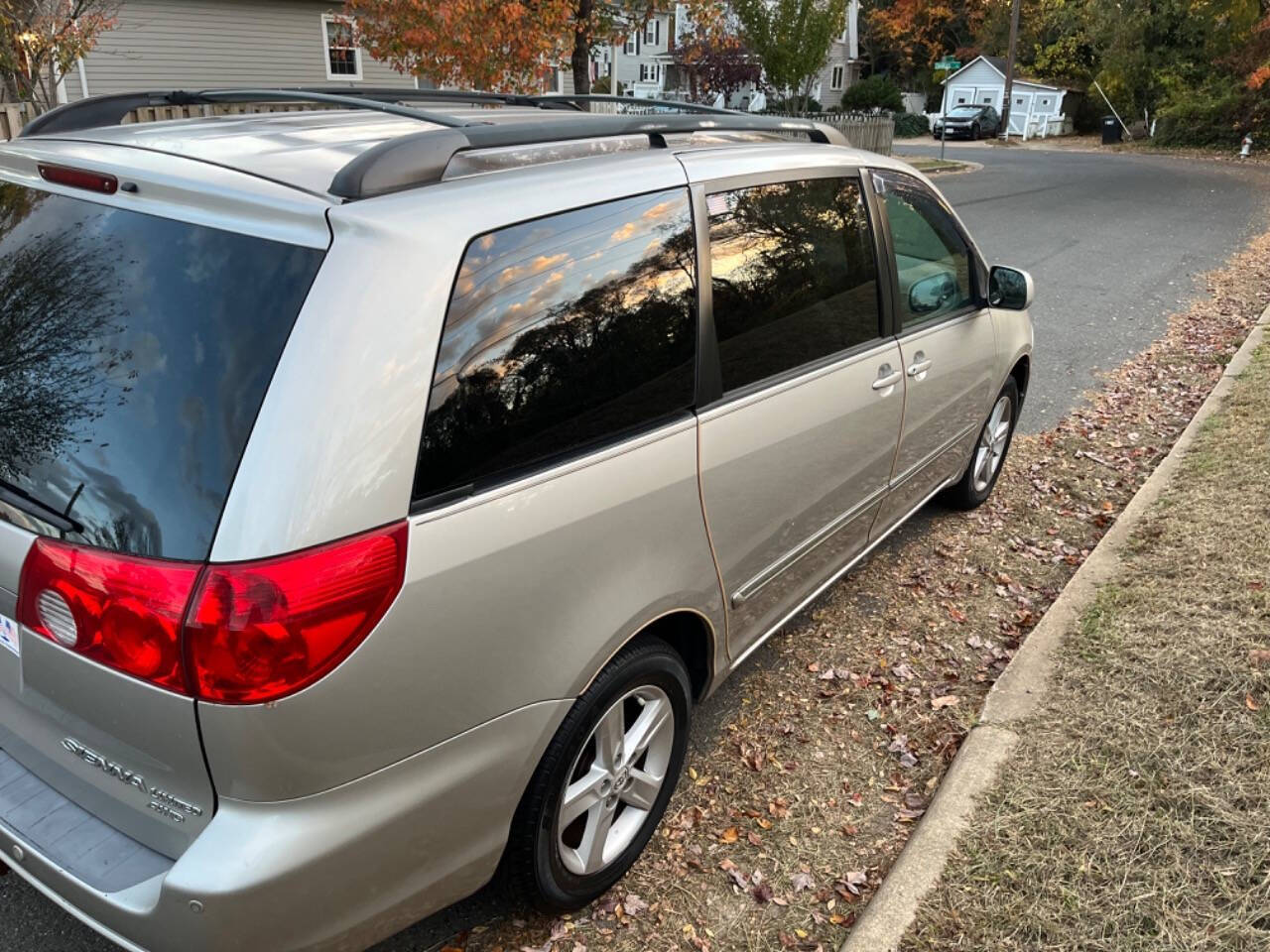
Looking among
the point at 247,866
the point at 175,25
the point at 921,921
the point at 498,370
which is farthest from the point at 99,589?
the point at 175,25

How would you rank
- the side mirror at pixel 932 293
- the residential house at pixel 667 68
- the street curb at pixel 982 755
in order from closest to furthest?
1. the street curb at pixel 982 755
2. the side mirror at pixel 932 293
3. the residential house at pixel 667 68

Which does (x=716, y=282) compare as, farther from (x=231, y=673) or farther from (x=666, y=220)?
(x=231, y=673)

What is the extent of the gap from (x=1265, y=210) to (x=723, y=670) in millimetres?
20424

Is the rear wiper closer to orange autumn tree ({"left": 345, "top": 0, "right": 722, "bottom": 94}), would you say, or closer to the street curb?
the street curb

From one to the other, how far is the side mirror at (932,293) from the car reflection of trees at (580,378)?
1575 millimetres

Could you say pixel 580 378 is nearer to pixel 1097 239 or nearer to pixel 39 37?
pixel 1097 239

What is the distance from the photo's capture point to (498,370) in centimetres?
211

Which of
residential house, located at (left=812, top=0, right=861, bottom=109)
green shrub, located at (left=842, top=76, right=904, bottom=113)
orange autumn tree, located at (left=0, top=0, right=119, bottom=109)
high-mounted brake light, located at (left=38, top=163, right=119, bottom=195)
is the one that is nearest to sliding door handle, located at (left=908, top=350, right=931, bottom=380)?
high-mounted brake light, located at (left=38, top=163, right=119, bottom=195)

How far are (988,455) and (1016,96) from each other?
5450 cm

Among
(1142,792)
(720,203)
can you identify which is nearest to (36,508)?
(720,203)

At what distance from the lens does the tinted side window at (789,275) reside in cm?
280

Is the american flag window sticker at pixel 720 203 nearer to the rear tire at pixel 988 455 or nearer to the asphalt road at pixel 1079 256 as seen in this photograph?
the asphalt road at pixel 1079 256

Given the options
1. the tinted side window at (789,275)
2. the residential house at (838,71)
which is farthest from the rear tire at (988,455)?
the residential house at (838,71)

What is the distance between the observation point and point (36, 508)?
1.90 m
